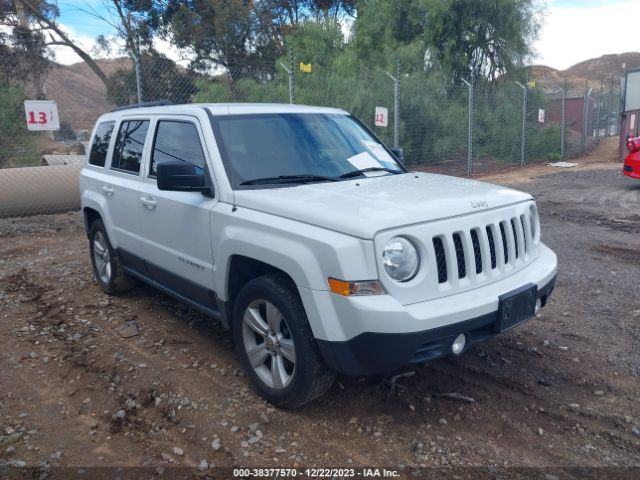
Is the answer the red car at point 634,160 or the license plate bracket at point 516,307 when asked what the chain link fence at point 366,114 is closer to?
the red car at point 634,160

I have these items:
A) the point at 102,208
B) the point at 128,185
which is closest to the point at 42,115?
the point at 102,208

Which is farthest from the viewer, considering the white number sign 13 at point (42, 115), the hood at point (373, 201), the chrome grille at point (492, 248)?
the white number sign 13 at point (42, 115)

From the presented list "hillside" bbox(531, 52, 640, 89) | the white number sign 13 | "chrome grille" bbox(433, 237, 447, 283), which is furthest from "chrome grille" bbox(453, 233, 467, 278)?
"hillside" bbox(531, 52, 640, 89)

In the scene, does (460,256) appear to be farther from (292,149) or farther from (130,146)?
(130,146)

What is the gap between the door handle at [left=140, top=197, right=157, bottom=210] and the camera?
15.2ft

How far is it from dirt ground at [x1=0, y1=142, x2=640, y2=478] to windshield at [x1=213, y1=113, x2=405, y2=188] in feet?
4.65

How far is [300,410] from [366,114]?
12.6m

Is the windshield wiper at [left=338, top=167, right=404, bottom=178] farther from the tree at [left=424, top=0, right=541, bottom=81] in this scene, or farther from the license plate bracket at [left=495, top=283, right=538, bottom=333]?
the tree at [left=424, top=0, right=541, bottom=81]

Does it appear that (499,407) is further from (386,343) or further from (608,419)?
(386,343)

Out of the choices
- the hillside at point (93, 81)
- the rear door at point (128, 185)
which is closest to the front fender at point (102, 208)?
the rear door at point (128, 185)

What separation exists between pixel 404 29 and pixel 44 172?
1517cm

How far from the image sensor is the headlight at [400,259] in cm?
316

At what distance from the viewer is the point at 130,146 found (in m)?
5.29

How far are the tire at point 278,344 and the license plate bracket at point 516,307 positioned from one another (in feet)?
3.32
